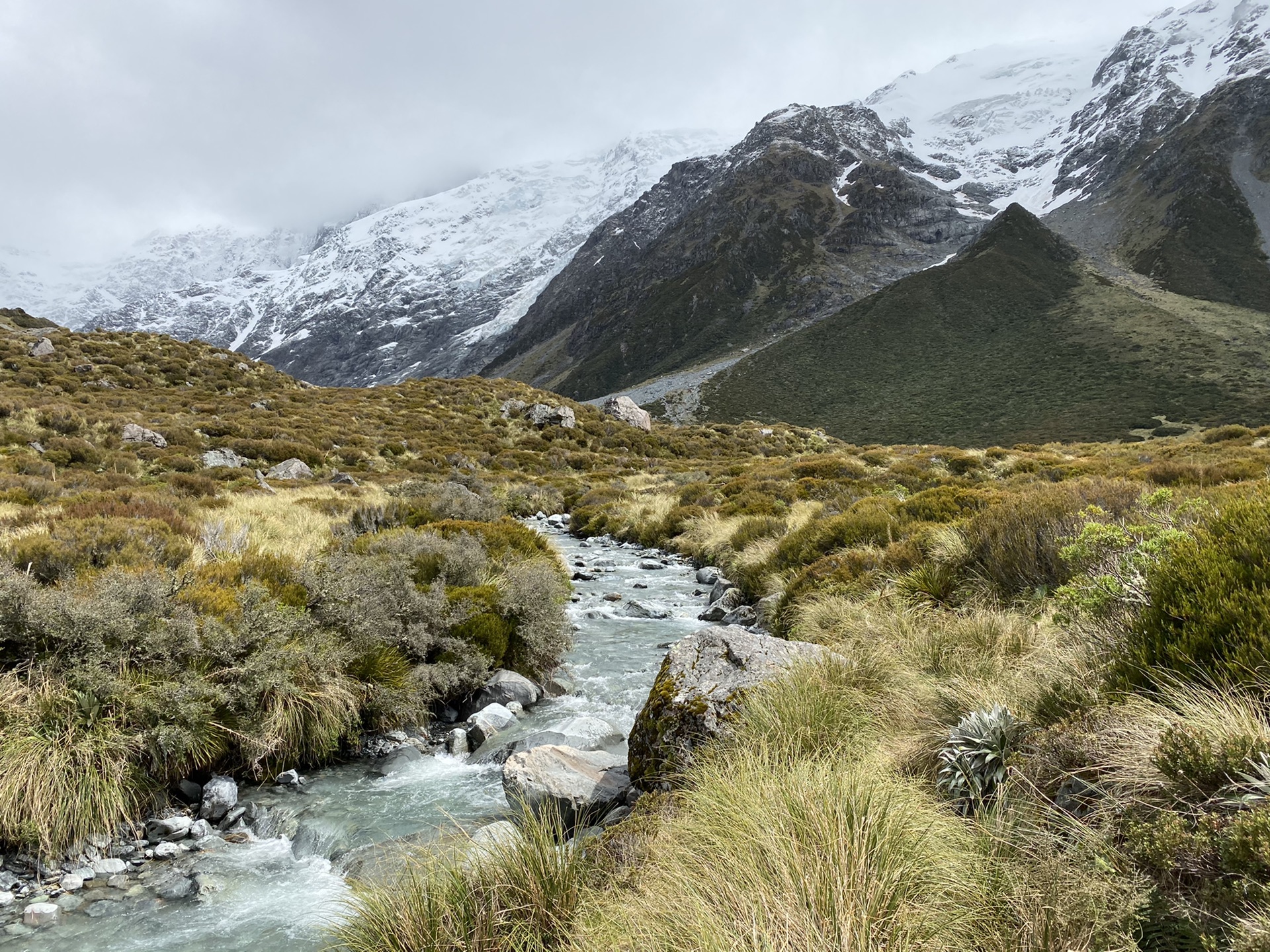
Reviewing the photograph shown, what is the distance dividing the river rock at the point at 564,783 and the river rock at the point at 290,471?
71.3 ft

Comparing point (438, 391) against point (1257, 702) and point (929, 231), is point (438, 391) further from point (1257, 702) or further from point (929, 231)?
point (929, 231)

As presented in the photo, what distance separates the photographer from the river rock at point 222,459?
22484 mm

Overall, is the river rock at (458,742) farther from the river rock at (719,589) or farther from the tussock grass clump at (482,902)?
the river rock at (719,589)

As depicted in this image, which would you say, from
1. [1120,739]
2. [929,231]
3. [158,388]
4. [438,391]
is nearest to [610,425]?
[438,391]

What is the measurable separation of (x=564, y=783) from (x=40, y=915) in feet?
11.0

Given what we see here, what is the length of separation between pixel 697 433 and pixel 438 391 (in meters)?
21.4

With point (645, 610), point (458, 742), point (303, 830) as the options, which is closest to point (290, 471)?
point (645, 610)

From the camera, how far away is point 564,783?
4.58 metres

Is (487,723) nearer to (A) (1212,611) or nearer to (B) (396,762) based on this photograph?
(B) (396,762)

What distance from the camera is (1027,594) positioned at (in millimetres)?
6652

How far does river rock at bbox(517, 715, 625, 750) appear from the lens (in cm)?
A: 599

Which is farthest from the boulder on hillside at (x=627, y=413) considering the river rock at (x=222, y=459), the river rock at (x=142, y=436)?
the river rock at (x=142, y=436)

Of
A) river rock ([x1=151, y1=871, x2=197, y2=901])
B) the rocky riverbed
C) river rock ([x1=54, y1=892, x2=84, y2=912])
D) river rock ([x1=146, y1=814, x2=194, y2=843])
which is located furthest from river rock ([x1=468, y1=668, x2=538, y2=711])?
river rock ([x1=54, y1=892, x2=84, y2=912])

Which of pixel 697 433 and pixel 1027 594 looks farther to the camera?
pixel 697 433
